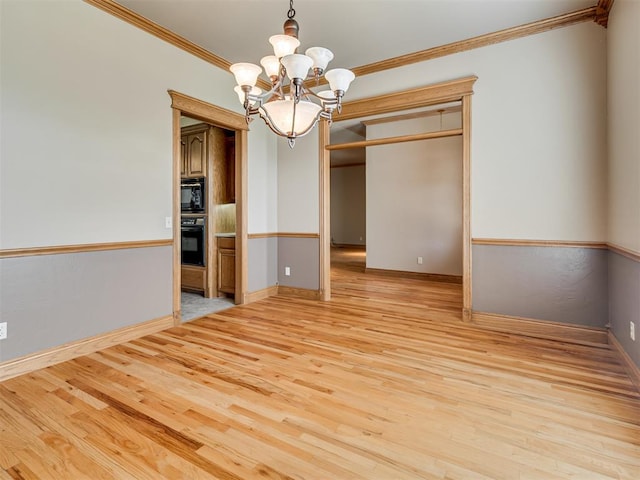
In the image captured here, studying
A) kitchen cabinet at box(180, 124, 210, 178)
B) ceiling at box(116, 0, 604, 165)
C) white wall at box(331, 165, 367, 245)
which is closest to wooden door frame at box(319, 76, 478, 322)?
ceiling at box(116, 0, 604, 165)

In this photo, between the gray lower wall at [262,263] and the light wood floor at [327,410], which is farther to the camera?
the gray lower wall at [262,263]

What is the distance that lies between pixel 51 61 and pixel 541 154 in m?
4.20

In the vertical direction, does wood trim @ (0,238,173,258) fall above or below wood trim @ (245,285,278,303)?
above

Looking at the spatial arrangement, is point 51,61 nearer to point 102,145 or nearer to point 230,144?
point 102,145

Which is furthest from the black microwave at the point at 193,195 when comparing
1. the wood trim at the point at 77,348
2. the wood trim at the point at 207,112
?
the wood trim at the point at 77,348

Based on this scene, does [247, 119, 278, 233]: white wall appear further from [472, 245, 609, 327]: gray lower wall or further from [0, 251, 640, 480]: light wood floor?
[472, 245, 609, 327]: gray lower wall

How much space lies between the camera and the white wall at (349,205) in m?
11.6

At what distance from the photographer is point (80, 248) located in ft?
9.00

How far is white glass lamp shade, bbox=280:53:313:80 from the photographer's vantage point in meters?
2.02

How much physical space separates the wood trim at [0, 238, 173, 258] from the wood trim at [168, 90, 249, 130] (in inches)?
54.7

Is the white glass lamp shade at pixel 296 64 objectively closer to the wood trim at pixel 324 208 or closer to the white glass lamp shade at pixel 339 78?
the white glass lamp shade at pixel 339 78

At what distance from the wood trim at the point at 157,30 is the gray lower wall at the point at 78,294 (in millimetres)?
2052

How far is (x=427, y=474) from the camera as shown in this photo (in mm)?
1439

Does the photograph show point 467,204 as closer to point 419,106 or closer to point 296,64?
point 419,106
